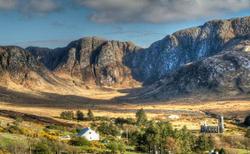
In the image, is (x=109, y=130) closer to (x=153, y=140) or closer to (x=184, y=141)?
(x=153, y=140)

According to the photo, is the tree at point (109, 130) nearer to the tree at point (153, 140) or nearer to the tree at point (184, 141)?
the tree at point (184, 141)

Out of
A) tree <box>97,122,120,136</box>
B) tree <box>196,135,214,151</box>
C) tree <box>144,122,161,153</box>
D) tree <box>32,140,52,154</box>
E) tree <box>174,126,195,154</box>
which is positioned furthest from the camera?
tree <box>97,122,120,136</box>

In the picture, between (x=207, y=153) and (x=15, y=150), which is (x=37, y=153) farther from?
(x=207, y=153)

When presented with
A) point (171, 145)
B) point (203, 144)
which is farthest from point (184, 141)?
point (203, 144)

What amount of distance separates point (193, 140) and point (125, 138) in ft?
66.1

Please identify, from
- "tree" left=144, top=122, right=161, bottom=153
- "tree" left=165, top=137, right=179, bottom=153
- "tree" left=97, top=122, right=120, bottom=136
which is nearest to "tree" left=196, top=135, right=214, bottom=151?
"tree" left=165, top=137, right=179, bottom=153

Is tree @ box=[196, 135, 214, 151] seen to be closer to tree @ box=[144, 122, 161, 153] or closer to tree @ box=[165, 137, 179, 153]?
tree @ box=[165, 137, 179, 153]

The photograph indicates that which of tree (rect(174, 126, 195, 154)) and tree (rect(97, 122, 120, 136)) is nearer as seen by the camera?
tree (rect(174, 126, 195, 154))

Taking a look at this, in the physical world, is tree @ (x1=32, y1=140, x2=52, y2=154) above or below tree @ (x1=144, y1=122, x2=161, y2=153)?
above

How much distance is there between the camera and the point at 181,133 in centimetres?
10081

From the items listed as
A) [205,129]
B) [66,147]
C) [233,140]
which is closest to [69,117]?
[205,129]

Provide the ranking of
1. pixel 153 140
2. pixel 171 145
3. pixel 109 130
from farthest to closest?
1. pixel 109 130
2. pixel 153 140
3. pixel 171 145

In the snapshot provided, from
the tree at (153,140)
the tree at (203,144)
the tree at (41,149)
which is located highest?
the tree at (41,149)

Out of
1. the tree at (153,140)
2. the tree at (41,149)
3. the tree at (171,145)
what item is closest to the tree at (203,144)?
the tree at (171,145)
